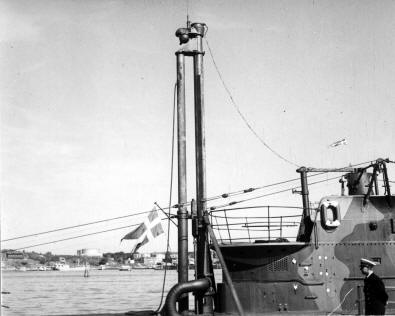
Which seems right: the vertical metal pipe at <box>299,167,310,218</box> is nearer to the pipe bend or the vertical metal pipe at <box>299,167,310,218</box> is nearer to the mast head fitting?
the pipe bend

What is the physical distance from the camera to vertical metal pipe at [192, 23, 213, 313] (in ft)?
35.8

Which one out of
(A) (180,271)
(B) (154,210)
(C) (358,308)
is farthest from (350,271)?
(B) (154,210)

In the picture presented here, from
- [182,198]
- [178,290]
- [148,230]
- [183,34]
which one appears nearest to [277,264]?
[178,290]

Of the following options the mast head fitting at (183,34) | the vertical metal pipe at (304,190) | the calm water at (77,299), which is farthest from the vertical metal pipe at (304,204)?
the calm water at (77,299)

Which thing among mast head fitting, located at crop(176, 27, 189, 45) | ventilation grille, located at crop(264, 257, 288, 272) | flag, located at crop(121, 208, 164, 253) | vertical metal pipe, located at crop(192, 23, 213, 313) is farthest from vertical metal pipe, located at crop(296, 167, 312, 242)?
mast head fitting, located at crop(176, 27, 189, 45)

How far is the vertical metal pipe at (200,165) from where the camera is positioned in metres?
10.9

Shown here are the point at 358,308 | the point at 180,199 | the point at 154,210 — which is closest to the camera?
the point at 358,308

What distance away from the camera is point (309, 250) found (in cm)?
1078

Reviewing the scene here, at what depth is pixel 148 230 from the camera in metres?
12.6

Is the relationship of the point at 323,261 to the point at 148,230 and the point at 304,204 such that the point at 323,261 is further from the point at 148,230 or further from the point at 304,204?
the point at 148,230

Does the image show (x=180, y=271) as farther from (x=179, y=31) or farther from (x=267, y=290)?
(x=179, y=31)

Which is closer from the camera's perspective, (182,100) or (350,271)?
(350,271)

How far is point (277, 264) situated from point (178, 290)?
2193 mm

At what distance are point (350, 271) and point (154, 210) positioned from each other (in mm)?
4719
